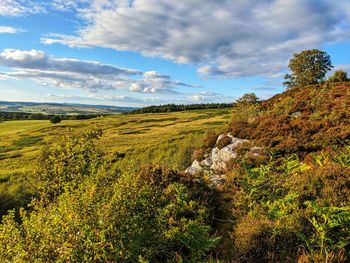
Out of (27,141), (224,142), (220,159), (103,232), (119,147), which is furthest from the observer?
(27,141)

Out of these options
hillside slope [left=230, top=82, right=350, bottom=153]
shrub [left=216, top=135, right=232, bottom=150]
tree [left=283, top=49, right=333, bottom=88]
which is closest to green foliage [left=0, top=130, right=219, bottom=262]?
hillside slope [left=230, top=82, right=350, bottom=153]

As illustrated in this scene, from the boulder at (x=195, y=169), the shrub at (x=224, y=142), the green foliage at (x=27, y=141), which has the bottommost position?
the green foliage at (x=27, y=141)

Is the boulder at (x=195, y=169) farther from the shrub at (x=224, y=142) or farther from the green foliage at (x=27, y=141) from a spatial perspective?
the green foliage at (x=27, y=141)

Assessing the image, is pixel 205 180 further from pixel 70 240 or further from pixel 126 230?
pixel 70 240

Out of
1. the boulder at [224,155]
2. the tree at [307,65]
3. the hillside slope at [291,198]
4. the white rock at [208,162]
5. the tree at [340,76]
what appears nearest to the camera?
the hillside slope at [291,198]

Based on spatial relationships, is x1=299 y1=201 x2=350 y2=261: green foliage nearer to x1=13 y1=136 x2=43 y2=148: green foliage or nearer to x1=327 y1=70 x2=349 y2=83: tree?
x1=327 y1=70 x2=349 y2=83: tree

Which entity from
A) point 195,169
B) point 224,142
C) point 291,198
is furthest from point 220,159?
point 291,198

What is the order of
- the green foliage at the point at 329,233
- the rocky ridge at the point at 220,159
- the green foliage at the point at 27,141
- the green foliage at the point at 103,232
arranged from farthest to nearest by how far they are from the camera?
the green foliage at the point at 27,141 < the rocky ridge at the point at 220,159 < the green foliage at the point at 329,233 < the green foliage at the point at 103,232

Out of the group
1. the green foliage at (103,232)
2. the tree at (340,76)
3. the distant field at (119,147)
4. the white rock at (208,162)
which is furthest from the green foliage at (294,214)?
the tree at (340,76)

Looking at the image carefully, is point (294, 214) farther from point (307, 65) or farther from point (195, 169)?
point (307, 65)

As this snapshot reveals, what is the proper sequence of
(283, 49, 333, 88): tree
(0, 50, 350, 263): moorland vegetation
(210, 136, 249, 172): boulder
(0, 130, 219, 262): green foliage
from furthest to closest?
(283, 49, 333, 88): tree → (210, 136, 249, 172): boulder → (0, 50, 350, 263): moorland vegetation → (0, 130, 219, 262): green foliage

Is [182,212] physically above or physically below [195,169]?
above

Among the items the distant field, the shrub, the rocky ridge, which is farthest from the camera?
the distant field

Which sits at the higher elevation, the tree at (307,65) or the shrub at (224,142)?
the tree at (307,65)
